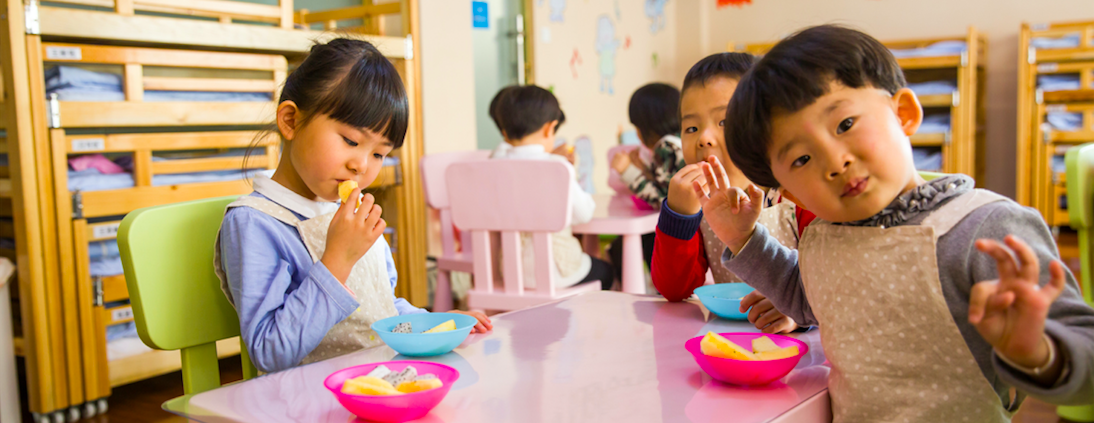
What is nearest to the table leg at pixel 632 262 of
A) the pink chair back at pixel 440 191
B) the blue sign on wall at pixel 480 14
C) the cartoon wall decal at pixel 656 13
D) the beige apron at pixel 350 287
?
the pink chair back at pixel 440 191

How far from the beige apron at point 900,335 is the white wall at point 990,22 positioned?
5.37 meters

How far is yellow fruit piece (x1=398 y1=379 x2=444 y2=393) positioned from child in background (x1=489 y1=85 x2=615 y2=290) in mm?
1560

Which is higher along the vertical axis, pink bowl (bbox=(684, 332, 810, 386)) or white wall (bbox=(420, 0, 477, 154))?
white wall (bbox=(420, 0, 477, 154))

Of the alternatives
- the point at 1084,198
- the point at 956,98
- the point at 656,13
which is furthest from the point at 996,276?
the point at 656,13

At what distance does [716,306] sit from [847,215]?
0.32 meters

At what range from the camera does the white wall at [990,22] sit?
5449mm

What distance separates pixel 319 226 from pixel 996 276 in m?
0.88

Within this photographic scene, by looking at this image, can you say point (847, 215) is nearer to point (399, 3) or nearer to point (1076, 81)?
point (399, 3)

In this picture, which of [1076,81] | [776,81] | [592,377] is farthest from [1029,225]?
[1076,81]

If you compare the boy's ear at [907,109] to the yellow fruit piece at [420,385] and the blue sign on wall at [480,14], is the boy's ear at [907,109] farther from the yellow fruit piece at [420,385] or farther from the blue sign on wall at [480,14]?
the blue sign on wall at [480,14]

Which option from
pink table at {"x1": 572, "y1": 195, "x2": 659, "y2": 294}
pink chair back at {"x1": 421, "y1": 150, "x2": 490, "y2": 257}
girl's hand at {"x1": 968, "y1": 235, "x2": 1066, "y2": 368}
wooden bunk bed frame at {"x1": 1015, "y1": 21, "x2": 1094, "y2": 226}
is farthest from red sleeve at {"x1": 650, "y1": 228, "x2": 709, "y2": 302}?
wooden bunk bed frame at {"x1": 1015, "y1": 21, "x2": 1094, "y2": 226}

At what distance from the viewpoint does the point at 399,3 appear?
316cm

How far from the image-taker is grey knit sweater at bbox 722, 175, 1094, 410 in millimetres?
577

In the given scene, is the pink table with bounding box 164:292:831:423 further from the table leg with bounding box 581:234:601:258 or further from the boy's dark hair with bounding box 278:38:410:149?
the table leg with bounding box 581:234:601:258
